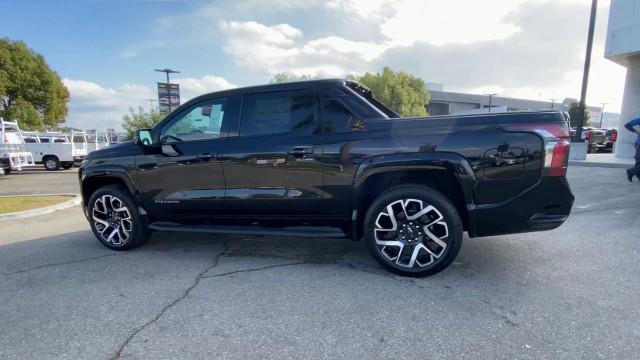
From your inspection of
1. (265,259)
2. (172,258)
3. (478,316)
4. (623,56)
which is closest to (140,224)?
(172,258)

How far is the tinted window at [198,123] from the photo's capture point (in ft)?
13.4

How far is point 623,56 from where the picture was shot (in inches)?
625

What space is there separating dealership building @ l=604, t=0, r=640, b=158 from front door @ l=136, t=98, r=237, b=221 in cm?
1861

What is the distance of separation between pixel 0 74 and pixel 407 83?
44372 mm

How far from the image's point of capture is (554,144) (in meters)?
3.03

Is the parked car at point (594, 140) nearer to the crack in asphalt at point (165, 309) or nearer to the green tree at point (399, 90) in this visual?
the green tree at point (399, 90)

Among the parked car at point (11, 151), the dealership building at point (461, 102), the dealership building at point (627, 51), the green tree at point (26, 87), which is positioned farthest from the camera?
the dealership building at point (461, 102)

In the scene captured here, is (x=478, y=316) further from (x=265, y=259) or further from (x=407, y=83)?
(x=407, y=83)

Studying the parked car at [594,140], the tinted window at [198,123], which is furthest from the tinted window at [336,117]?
Answer: the parked car at [594,140]

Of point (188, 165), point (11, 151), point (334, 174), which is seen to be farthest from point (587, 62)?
point (11, 151)

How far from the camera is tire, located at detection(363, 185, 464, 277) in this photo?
330 cm

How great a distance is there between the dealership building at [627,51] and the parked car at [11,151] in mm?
25930

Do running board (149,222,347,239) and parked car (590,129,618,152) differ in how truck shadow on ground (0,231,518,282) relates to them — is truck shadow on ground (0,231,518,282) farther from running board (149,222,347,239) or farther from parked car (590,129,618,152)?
parked car (590,129,618,152)

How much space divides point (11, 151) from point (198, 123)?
15274 millimetres
